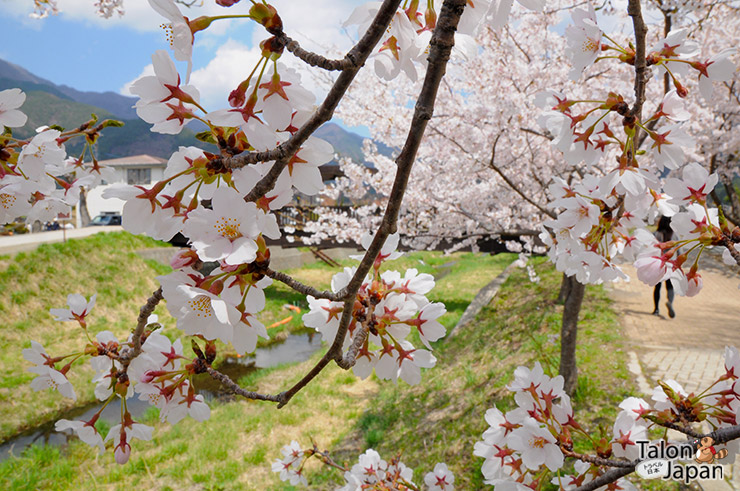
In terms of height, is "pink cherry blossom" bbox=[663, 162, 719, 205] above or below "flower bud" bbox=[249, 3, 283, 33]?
below

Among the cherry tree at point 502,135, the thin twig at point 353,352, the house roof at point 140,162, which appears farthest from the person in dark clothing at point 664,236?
the house roof at point 140,162

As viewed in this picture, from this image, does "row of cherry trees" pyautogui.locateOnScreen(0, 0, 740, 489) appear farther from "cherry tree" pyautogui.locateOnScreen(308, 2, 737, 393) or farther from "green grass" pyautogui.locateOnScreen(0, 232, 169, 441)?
"green grass" pyautogui.locateOnScreen(0, 232, 169, 441)

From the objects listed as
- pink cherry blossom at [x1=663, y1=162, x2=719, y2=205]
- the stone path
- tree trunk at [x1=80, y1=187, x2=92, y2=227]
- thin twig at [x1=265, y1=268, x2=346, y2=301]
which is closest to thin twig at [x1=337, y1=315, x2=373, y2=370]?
thin twig at [x1=265, y1=268, x2=346, y2=301]

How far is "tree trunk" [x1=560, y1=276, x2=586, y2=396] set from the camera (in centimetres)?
336

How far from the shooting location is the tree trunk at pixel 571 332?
3.36m

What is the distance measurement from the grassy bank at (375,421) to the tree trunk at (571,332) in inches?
4.8

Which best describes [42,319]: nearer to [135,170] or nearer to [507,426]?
Result: [507,426]

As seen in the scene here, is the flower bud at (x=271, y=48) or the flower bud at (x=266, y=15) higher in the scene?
the flower bud at (x=266, y=15)

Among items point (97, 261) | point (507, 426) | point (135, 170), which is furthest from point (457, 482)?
point (135, 170)

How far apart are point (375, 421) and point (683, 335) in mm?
3646

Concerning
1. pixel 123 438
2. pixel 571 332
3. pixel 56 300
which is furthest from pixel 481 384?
pixel 56 300

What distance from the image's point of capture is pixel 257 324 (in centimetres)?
71

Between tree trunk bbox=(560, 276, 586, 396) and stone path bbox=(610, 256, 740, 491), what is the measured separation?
54 centimetres

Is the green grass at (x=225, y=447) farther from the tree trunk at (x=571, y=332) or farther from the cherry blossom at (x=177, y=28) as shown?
the cherry blossom at (x=177, y=28)
